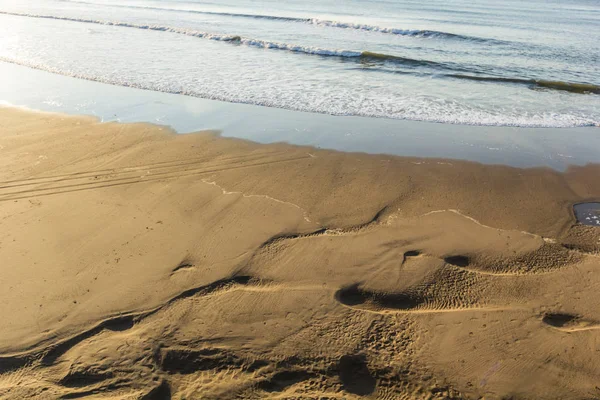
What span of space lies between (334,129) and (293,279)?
528 cm

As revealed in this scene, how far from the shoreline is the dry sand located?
2.61 ft

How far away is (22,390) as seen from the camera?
324 cm

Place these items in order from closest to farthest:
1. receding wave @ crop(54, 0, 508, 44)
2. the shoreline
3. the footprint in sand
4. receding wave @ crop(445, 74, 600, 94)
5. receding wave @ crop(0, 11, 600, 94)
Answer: the footprint in sand < the shoreline < receding wave @ crop(445, 74, 600, 94) < receding wave @ crop(0, 11, 600, 94) < receding wave @ crop(54, 0, 508, 44)

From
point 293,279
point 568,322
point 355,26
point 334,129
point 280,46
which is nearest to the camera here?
point 568,322

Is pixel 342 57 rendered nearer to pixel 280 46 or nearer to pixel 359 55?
pixel 359 55

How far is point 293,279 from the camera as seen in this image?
440 cm

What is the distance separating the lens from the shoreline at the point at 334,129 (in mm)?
7840

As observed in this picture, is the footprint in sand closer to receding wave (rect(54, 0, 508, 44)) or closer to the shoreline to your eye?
the shoreline

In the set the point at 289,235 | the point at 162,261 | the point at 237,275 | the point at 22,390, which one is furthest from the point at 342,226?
the point at 22,390

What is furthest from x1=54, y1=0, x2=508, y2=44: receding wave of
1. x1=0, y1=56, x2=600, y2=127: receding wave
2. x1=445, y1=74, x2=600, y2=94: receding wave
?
x1=0, y1=56, x2=600, y2=127: receding wave

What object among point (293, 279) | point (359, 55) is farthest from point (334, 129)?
point (359, 55)

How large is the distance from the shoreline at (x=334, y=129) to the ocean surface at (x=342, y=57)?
0.64 meters

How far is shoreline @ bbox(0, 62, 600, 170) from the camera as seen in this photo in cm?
784

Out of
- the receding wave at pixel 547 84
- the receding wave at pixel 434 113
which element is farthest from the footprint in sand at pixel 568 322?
the receding wave at pixel 547 84
